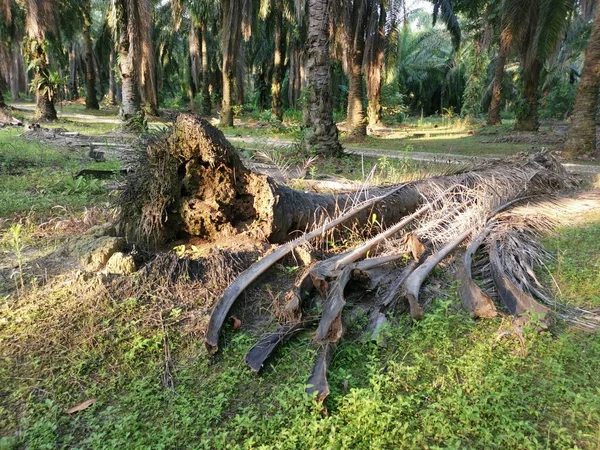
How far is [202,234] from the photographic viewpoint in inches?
175

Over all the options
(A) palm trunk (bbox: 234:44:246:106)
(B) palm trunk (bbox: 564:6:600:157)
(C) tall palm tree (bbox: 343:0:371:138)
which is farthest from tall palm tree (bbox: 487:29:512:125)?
(A) palm trunk (bbox: 234:44:246:106)

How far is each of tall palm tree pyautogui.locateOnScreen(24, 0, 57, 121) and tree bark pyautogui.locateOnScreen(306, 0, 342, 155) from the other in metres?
11.3

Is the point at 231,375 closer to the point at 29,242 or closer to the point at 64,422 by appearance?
the point at 64,422

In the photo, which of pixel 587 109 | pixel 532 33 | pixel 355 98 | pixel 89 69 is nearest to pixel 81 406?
pixel 587 109

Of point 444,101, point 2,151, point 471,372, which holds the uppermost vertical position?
point 444,101

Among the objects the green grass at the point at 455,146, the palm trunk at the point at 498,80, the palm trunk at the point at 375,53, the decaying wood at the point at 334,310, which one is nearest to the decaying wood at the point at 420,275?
the decaying wood at the point at 334,310

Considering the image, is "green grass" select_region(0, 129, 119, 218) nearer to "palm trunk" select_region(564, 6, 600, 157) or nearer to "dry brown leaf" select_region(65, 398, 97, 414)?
"dry brown leaf" select_region(65, 398, 97, 414)

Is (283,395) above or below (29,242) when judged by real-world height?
below

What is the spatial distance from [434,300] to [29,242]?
4.08 m

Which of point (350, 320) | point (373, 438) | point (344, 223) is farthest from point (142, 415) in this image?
point (344, 223)

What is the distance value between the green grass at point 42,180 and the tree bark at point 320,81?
189 inches

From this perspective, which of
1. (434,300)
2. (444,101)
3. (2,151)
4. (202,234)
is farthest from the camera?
(444,101)

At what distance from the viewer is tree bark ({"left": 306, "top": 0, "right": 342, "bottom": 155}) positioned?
407 inches

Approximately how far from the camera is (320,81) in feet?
34.8
